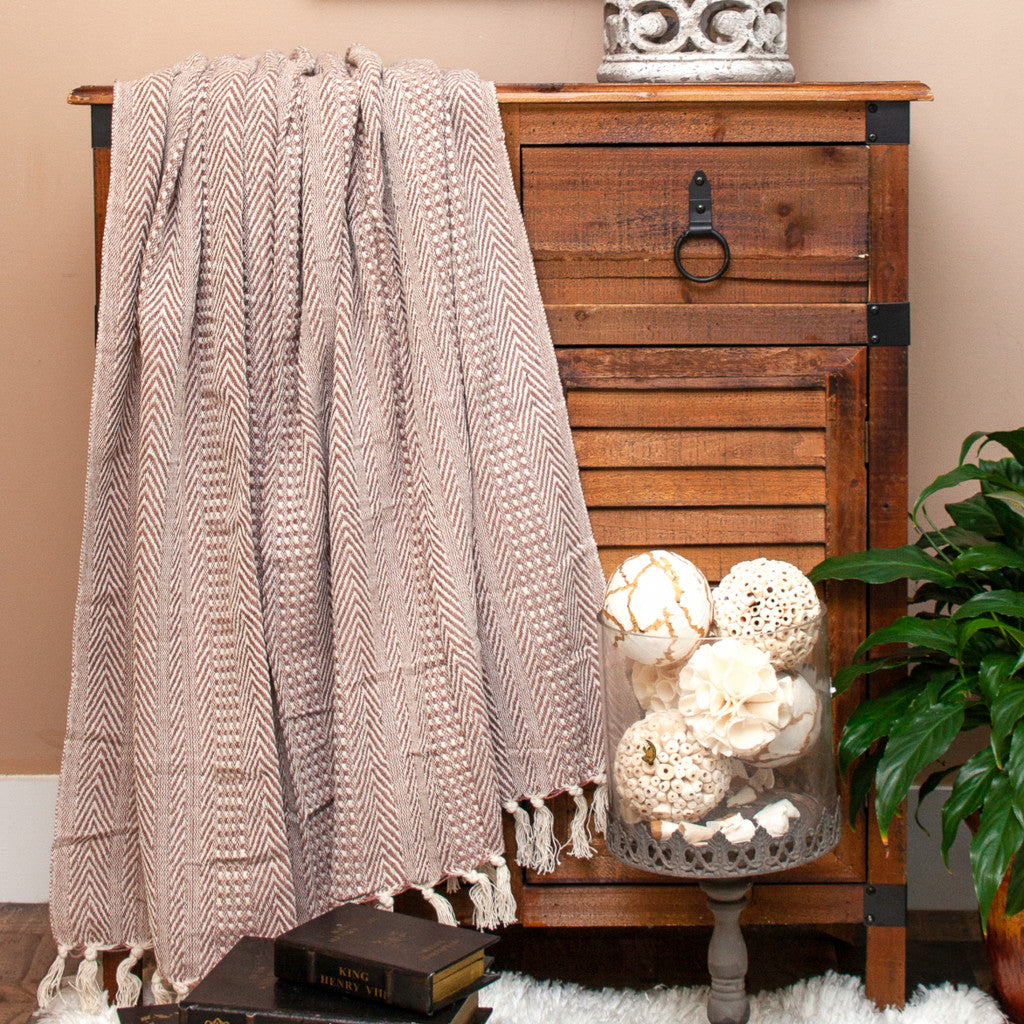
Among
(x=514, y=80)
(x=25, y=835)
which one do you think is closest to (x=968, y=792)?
(x=514, y=80)

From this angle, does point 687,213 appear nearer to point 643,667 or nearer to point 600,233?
point 600,233

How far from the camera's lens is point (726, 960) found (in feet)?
3.84

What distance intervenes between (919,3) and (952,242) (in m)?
0.34

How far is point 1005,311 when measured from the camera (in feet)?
5.35

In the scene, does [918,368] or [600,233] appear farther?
[918,368]

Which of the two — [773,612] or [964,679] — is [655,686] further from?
[964,679]

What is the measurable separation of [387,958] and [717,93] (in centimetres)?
93

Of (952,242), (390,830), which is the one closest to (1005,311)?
(952,242)

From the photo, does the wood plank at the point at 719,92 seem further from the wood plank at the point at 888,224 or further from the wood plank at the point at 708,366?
the wood plank at the point at 708,366

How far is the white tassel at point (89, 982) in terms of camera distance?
1263mm

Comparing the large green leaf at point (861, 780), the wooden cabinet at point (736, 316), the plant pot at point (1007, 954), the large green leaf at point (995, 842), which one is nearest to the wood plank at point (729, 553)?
the wooden cabinet at point (736, 316)

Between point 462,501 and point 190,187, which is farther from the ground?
point 190,187

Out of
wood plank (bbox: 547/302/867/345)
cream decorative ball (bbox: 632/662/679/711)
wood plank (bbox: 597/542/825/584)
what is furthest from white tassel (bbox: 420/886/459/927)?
wood plank (bbox: 547/302/867/345)

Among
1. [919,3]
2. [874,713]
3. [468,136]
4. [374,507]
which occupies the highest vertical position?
[919,3]
